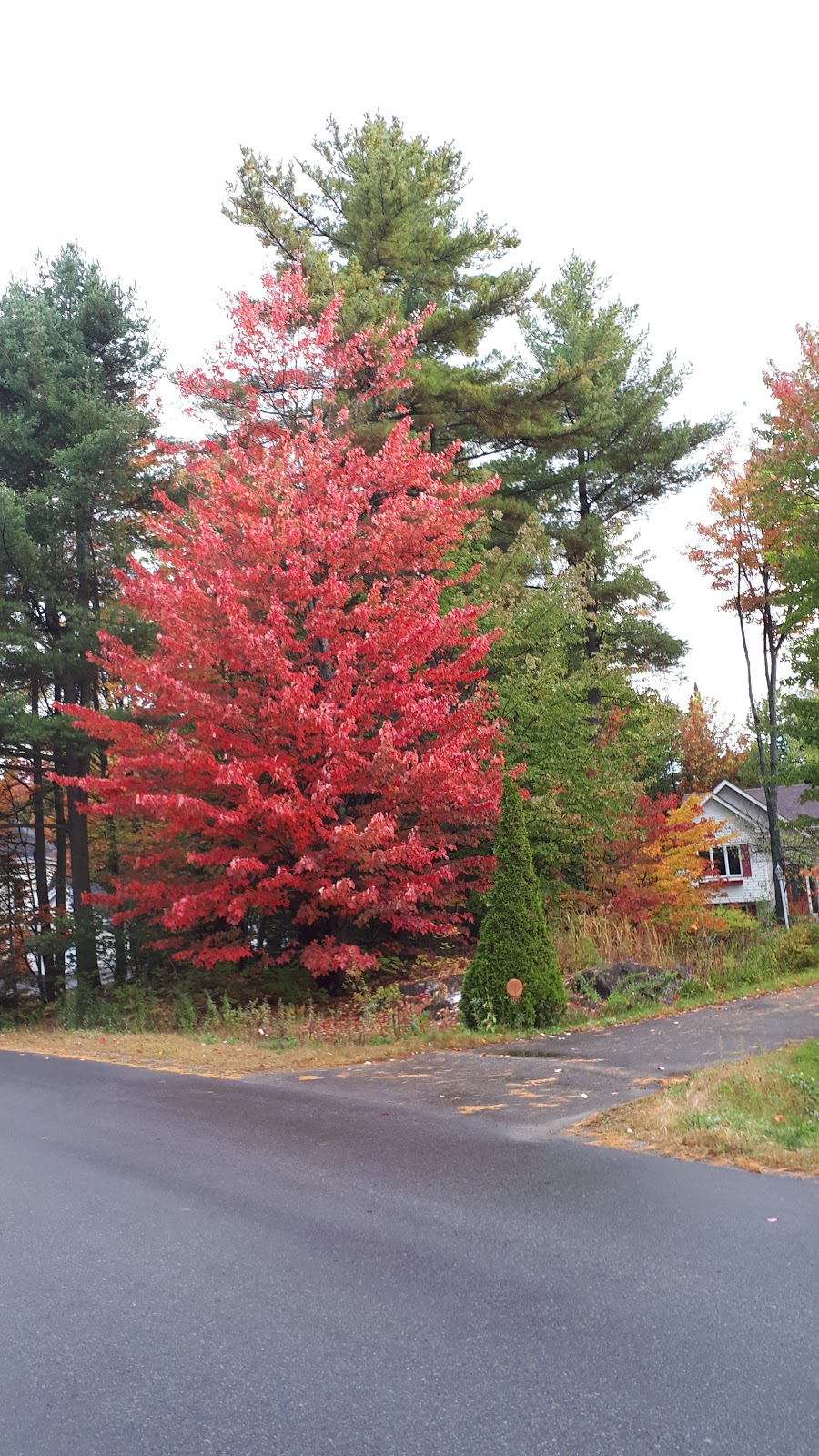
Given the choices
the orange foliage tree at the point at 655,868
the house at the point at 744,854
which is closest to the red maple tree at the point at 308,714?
the orange foliage tree at the point at 655,868

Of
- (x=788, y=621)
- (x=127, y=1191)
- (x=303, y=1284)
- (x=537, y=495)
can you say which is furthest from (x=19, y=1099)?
(x=537, y=495)

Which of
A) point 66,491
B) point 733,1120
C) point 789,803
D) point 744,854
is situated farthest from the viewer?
point 789,803

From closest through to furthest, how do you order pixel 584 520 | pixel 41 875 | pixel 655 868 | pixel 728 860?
pixel 655 868, pixel 41 875, pixel 584 520, pixel 728 860

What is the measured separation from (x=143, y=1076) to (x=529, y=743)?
894 cm

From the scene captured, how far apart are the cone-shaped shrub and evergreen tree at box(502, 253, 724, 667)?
15015 millimetres

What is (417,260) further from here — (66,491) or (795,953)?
(795,953)

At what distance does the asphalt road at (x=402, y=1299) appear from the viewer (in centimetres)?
282

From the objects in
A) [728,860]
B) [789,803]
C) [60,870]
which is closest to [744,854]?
[728,860]

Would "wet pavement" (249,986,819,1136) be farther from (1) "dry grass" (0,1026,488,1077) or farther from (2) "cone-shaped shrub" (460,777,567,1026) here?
(2) "cone-shaped shrub" (460,777,567,1026)

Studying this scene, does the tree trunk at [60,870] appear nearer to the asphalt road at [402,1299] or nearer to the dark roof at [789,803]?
the asphalt road at [402,1299]

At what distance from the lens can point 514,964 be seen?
1087cm

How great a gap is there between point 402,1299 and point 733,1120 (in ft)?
9.90

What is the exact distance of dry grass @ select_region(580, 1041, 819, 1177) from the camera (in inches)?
214

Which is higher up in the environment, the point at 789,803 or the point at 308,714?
the point at 308,714
